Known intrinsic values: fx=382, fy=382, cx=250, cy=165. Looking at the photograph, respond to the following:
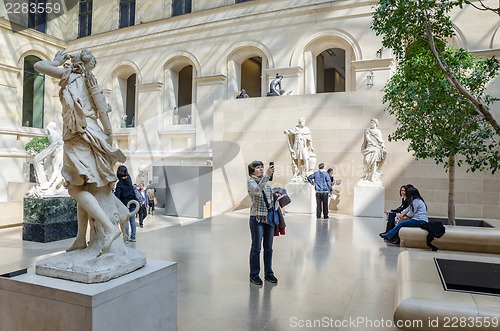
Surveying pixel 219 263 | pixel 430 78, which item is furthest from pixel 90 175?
pixel 430 78

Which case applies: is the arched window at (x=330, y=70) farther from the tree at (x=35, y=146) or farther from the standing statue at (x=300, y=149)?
the tree at (x=35, y=146)

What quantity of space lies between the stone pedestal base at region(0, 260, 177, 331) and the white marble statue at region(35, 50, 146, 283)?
0.13 m

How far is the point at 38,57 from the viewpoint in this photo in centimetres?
2347

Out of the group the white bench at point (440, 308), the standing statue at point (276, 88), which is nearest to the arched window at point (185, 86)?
the standing statue at point (276, 88)

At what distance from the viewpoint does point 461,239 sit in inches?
267

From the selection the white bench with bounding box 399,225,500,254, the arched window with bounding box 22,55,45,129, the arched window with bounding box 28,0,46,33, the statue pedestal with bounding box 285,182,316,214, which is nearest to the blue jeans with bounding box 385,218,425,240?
the white bench with bounding box 399,225,500,254

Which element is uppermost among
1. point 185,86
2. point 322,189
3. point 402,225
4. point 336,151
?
point 185,86

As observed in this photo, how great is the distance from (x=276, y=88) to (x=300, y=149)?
4586mm

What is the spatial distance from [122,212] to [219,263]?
10.2ft

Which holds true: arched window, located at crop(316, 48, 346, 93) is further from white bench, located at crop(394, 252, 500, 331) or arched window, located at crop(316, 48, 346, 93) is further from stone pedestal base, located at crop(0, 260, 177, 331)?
stone pedestal base, located at crop(0, 260, 177, 331)

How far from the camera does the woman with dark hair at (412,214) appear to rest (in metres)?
7.31

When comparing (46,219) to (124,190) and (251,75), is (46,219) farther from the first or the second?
(251,75)

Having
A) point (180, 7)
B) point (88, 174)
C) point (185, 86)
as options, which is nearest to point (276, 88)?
point (180, 7)

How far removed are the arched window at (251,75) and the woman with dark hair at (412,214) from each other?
17.5 m
